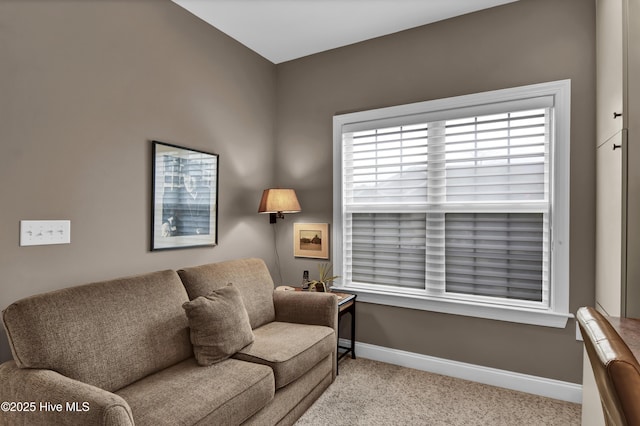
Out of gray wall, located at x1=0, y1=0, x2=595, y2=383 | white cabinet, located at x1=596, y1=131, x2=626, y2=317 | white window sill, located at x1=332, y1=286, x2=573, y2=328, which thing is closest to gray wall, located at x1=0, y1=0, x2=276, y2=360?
gray wall, located at x1=0, y1=0, x2=595, y2=383

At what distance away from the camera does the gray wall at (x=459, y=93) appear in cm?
236

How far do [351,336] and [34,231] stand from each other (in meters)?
2.40

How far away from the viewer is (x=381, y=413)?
2.26 m

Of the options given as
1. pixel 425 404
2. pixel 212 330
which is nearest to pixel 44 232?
pixel 212 330

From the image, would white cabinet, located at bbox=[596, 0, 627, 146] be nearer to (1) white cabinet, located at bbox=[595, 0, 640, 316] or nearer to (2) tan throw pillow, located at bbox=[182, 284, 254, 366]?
(1) white cabinet, located at bbox=[595, 0, 640, 316]

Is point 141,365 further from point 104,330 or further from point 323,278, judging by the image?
point 323,278

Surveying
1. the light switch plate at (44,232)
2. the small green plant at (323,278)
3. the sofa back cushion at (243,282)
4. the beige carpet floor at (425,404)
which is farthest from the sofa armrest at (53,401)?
the small green plant at (323,278)

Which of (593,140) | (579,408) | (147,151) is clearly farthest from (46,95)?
(579,408)

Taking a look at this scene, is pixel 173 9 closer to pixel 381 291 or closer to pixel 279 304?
pixel 279 304

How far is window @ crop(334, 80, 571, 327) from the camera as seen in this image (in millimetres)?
2453

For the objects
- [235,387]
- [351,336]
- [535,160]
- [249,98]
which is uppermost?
[249,98]

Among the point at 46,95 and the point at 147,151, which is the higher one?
the point at 46,95

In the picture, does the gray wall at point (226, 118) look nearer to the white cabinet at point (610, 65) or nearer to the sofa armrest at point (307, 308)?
the white cabinet at point (610, 65)

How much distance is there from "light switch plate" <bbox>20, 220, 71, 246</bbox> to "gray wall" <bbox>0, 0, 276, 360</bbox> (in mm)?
31
